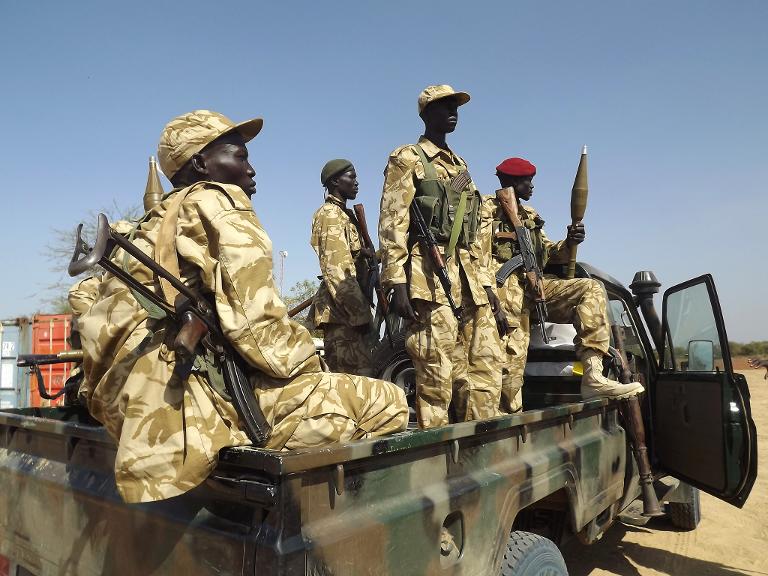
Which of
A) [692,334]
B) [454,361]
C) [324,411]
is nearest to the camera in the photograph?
[324,411]

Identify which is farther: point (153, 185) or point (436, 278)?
point (153, 185)

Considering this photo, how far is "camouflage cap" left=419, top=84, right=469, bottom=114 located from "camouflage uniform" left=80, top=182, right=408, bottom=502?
6.96 feet

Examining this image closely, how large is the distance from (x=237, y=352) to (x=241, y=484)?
455mm

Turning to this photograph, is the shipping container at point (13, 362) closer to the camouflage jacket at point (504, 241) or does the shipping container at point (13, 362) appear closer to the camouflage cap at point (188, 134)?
the camouflage jacket at point (504, 241)

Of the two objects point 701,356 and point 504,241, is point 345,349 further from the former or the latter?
point 701,356

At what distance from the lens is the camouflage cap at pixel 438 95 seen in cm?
370

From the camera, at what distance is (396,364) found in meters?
4.87

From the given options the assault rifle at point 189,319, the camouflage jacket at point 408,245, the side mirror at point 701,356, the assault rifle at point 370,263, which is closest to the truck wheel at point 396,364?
the assault rifle at point 370,263

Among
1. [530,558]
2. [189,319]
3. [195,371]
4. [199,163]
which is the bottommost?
[530,558]

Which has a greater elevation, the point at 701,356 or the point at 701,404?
the point at 701,356

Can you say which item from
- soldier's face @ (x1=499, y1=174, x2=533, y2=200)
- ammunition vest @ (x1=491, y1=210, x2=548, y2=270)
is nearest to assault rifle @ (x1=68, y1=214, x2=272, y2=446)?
ammunition vest @ (x1=491, y1=210, x2=548, y2=270)

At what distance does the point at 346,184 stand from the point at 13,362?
7.36m

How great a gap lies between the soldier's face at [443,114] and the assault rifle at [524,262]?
3.00ft

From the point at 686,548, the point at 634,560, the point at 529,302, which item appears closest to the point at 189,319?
the point at 529,302
